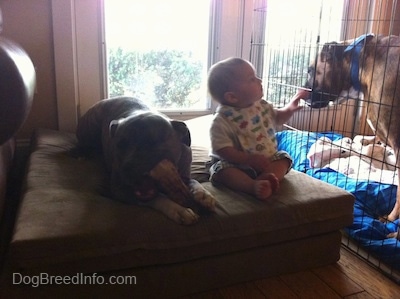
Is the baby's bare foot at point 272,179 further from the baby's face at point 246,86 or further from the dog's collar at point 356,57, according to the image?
the dog's collar at point 356,57

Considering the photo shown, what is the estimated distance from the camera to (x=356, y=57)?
77.6 inches

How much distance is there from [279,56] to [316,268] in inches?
69.2

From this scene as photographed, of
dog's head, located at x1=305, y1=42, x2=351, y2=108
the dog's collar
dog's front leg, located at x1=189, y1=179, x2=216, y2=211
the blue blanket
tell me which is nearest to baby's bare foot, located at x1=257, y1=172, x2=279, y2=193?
dog's front leg, located at x1=189, y1=179, x2=216, y2=211

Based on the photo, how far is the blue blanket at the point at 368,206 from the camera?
62.9 inches

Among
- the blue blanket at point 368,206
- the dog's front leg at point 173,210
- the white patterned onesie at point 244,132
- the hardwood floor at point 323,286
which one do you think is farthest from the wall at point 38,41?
the hardwood floor at point 323,286

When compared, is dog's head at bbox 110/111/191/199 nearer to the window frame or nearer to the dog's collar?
the dog's collar

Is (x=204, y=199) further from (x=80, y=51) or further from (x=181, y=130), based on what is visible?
(x=80, y=51)

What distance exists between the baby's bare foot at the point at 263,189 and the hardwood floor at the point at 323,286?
0.30m

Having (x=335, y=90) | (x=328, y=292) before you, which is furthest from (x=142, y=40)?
(x=328, y=292)

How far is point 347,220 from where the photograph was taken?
1.55m

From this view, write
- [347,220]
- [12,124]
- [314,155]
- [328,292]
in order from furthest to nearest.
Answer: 1. [314,155]
2. [347,220]
3. [328,292]
4. [12,124]

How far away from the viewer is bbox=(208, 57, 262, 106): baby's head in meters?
1.57

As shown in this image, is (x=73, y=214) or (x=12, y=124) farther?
(x=73, y=214)

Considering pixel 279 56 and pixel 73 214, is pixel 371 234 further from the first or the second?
pixel 279 56
